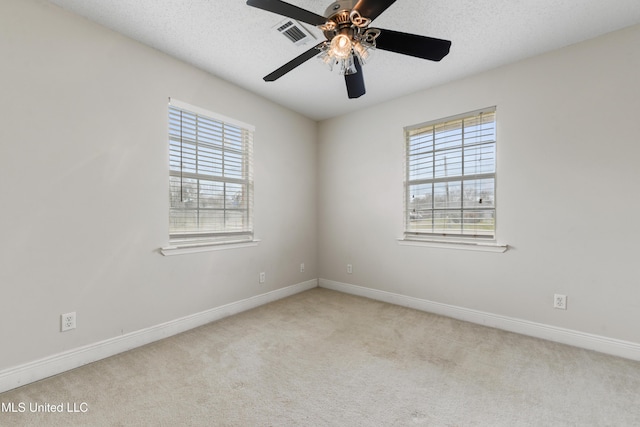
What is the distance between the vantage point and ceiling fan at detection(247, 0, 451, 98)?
143cm

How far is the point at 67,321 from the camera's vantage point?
6.60 ft

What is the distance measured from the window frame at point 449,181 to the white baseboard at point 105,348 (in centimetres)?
223

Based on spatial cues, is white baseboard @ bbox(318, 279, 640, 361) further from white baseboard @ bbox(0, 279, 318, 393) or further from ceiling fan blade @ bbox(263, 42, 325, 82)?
ceiling fan blade @ bbox(263, 42, 325, 82)

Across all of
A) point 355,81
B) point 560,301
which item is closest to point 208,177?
point 355,81

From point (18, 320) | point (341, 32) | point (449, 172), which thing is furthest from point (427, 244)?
point (18, 320)

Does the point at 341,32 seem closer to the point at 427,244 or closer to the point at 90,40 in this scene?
the point at 90,40

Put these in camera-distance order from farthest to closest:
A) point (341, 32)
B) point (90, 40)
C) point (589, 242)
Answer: point (589, 242)
point (90, 40)
point (341, 32)

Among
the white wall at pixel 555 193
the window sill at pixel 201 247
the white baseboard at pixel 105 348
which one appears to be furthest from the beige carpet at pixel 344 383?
the window sill at pixel 201 247

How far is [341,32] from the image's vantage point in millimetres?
1533

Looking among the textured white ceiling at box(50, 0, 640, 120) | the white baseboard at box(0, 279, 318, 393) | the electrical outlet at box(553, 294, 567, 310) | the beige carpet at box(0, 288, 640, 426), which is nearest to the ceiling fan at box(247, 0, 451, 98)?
the textured white ceiling at box(50, 0, 640, 120)

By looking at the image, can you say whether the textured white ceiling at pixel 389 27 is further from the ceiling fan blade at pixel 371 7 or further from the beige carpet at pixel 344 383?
the beige carpet at pixel 344 383

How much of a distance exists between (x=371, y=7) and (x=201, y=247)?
250cm

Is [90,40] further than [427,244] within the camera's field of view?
No

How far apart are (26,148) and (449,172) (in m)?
3.66
